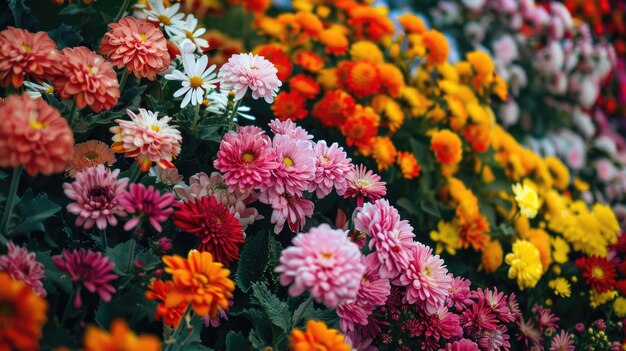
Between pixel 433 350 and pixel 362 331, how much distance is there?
167 millimetres

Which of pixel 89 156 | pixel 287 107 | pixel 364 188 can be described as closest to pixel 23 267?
pixel 89 156

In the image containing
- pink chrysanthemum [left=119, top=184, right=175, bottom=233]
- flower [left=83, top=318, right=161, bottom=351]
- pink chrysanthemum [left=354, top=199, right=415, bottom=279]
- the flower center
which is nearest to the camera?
flower [left=83, top=318, right=161, bottom=351]

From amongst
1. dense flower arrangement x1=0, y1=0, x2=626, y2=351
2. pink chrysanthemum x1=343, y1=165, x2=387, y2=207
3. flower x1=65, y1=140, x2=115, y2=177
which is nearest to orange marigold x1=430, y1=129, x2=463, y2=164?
dense flower arrangement x1=0, y1=0, x2=626, y2=351

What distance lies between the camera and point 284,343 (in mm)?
1257

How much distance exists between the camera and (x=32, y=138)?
95 centimetres

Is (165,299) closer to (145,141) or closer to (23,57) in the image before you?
(145,141)

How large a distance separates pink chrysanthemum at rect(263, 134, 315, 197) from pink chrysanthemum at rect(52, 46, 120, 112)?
38cm

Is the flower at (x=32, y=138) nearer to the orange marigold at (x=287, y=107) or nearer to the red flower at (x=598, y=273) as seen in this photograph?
the orange marigold at (x=287, y=107)

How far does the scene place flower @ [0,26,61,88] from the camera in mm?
1124

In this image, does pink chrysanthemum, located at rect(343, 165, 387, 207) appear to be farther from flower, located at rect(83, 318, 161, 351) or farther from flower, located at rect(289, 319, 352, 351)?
flower, located at rect(83, 318, 161, 351)

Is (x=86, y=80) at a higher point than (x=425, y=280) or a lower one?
higher

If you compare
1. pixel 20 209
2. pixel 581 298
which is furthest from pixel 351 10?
pixel 20 209

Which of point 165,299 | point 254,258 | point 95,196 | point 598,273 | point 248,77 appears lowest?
point 598,273

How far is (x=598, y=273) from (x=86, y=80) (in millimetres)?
1585
